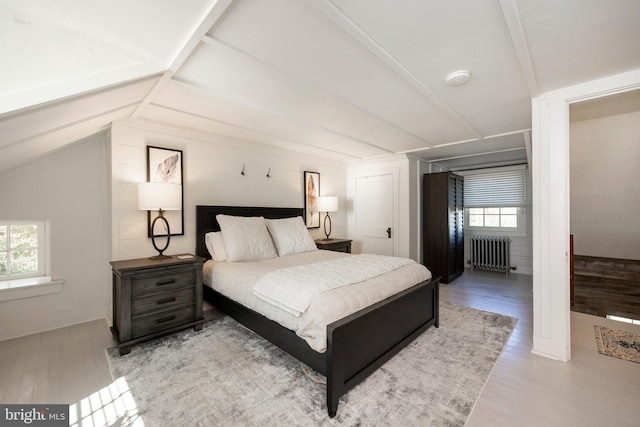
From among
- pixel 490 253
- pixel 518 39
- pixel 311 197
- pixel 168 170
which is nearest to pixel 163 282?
pixel 168 170

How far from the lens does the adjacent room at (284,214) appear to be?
151 cm

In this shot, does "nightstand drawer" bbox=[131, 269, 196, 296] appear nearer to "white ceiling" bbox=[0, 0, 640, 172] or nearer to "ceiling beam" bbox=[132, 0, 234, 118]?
"white ceiling" bbox=[0, 0, 640, 172]

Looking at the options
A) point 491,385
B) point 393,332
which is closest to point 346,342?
point 393,332

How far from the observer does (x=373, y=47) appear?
171cm

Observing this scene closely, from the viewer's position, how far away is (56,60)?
133 centimetres

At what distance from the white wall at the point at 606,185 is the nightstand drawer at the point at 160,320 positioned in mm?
5181

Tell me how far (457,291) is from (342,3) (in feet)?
14.4

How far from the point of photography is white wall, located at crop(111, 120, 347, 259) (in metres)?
2.90

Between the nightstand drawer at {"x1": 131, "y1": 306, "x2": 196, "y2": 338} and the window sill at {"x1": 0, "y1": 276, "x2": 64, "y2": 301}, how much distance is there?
4.26 ft

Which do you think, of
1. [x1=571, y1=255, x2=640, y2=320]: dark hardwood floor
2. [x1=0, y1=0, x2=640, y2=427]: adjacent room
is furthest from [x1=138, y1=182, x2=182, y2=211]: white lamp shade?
[x1=571, y1=255, x2=640, y2=320]: dark hardwood floor

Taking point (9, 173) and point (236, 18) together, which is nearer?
point (236, 18)

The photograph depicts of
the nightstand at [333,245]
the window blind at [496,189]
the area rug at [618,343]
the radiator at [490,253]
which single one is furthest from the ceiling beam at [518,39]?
the radiator at [490,253]

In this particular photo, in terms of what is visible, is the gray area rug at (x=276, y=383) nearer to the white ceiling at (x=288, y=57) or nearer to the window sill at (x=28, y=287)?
the window sill at (x=28, y=287)

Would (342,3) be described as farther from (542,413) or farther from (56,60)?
(542,413)
